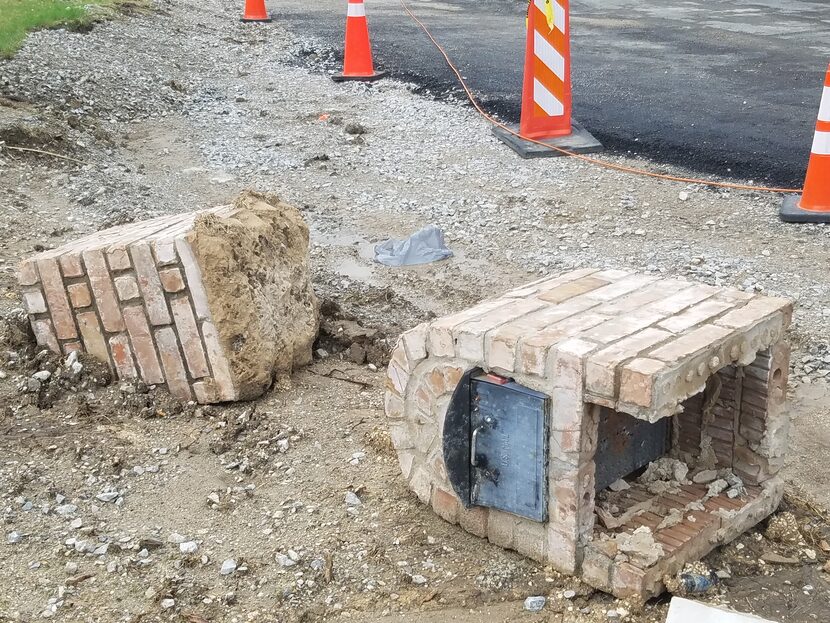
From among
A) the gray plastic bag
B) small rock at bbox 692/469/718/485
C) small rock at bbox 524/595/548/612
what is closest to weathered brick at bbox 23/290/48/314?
the gray plastic bag

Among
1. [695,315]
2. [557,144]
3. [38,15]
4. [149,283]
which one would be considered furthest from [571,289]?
[38,15]

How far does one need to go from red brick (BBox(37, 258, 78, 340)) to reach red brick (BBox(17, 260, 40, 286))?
3 cm

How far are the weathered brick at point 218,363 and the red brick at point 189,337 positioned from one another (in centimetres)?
3

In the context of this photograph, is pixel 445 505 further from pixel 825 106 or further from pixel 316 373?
pixel 825 106

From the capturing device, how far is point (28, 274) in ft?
13.0

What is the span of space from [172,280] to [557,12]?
432 centimetres

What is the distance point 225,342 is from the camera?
3.76m

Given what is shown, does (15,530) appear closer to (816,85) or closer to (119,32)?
(816,85)

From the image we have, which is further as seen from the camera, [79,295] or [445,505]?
[79,295]

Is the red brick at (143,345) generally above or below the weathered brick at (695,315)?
below

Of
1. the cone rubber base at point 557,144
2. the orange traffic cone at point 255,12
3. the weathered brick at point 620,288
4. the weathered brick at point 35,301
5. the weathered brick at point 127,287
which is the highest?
the weathered brick at point 620,288

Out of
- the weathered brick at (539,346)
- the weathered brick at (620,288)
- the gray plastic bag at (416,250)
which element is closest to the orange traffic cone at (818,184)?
the gray plastic bag at (416,250)

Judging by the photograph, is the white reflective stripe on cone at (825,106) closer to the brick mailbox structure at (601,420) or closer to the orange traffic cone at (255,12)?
the brick mailbox structure at (601,420)

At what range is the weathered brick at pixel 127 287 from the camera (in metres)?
3.78
